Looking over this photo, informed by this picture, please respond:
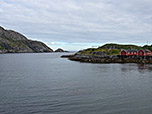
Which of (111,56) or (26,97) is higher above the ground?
(111,56)

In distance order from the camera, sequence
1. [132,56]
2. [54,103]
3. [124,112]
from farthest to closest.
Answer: [132,56] → [54,103] → [124,112]

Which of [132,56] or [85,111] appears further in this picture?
[132,56]

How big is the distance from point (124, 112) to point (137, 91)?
11527 mm

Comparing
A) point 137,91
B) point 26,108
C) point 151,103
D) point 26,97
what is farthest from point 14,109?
point 137,91

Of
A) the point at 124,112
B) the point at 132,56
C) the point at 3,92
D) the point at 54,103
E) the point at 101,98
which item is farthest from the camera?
the point at 132,56

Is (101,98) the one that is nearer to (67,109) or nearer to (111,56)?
(67,109)

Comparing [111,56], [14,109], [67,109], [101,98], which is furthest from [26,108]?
[111,56]

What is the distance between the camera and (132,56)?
113938 millimetres

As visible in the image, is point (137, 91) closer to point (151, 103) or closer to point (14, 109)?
point (151, 103)

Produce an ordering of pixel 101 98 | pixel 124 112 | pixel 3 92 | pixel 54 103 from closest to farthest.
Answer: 1. pixel 124 112
2. pixel 54 103
3. pixel 101 98
4. pixel 3 92

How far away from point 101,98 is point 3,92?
18.7 m

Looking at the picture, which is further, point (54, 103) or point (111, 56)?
point (111, 56)

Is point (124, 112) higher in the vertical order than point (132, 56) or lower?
lower

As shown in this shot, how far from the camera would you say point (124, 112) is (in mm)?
20781
